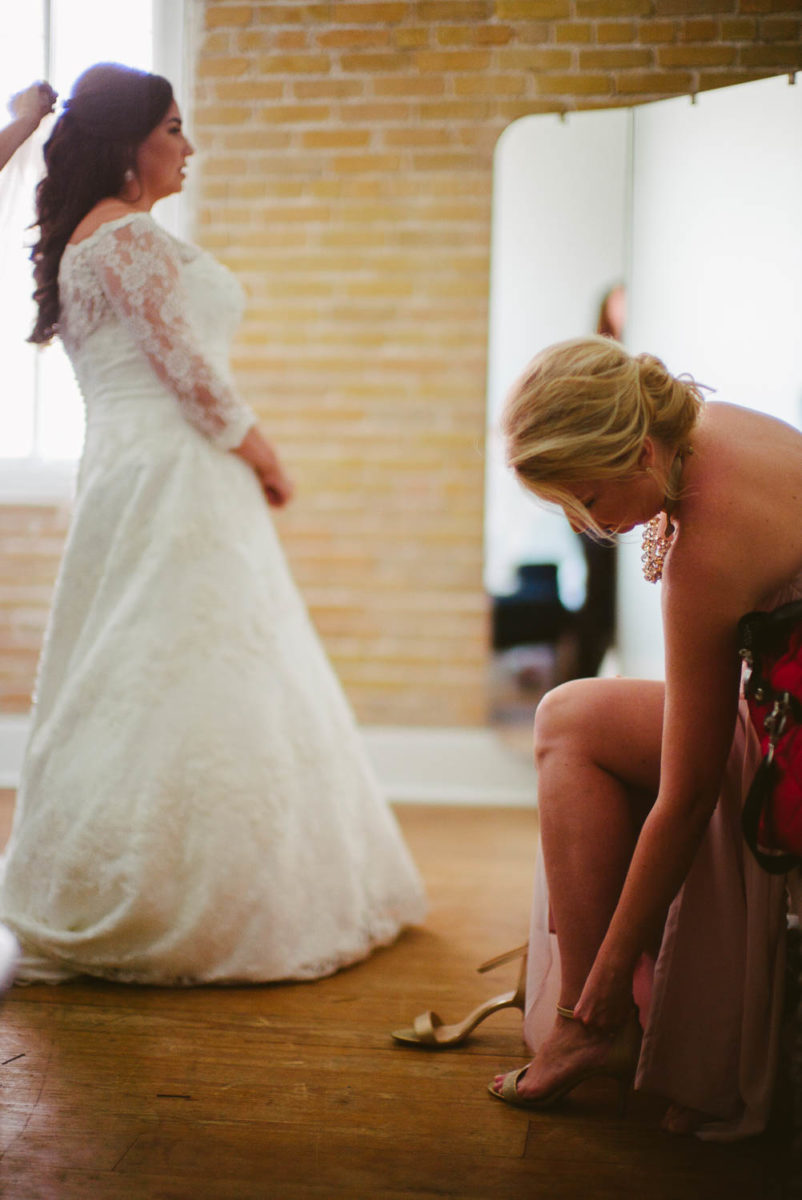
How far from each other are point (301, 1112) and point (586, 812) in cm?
52

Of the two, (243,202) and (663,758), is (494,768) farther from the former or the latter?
(663,758)


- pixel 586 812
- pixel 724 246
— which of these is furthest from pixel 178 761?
pixel 724 246

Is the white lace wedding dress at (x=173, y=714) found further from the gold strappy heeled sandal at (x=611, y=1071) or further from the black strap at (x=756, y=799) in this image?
the black strap at (x=756, y=799)

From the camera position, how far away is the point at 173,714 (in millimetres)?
1749

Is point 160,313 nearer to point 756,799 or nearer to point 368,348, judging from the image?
point 756,799

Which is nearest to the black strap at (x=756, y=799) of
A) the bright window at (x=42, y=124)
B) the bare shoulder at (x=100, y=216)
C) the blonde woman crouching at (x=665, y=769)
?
the blonde woman crouching at (x=665, y=769)

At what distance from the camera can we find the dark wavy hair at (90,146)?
179 cm

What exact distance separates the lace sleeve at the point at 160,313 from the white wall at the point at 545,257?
147cm

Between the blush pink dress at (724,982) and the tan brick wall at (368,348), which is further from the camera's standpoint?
the tan brick wall at (368,348)

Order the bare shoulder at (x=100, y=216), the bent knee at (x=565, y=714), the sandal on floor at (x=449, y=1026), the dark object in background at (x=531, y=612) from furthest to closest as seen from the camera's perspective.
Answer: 1. the dark object in background at (x=531, y=612)
2. the bare shoulder at (x=100, y=216)
3. the sandal on floor at (x=449, y=1026)
4. the bent knee at (x=565, y=714)

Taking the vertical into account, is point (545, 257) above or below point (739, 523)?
above

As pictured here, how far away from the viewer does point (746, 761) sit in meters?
1.27

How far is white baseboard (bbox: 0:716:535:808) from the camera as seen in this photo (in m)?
3.40

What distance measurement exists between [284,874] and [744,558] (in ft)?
3.24
